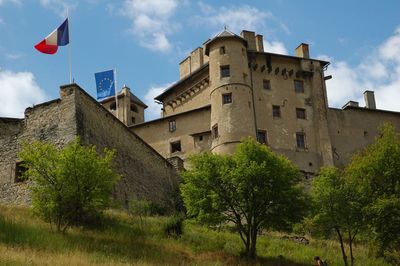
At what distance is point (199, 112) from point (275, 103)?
22.0ft

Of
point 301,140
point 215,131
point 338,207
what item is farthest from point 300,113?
point 338,207

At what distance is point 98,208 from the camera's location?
86.6ft

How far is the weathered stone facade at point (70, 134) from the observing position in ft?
108

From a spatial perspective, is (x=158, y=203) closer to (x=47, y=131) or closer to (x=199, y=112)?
(x=47, y=131)

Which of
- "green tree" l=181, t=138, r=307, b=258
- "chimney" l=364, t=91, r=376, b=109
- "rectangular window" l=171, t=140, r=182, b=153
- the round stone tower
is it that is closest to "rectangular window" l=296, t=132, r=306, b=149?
the round stone tower

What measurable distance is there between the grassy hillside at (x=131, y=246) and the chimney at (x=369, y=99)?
1257 inches

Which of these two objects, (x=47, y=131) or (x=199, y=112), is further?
(x=199, y=112)

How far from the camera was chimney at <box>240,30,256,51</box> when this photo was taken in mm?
56125

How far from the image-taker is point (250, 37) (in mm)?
56844

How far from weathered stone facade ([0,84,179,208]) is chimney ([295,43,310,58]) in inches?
973

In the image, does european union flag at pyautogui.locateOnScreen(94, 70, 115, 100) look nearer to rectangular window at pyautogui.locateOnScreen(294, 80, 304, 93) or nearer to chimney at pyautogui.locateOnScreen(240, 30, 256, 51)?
chimney at pyautogui.locateOnScreen(240, 30, 256, 51)

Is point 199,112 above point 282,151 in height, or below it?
above

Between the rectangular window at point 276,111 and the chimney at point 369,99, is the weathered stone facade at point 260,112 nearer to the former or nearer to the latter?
the rectangular window at point 276,111

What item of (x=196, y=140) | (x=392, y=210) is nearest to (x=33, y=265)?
(x=392, y=210)
